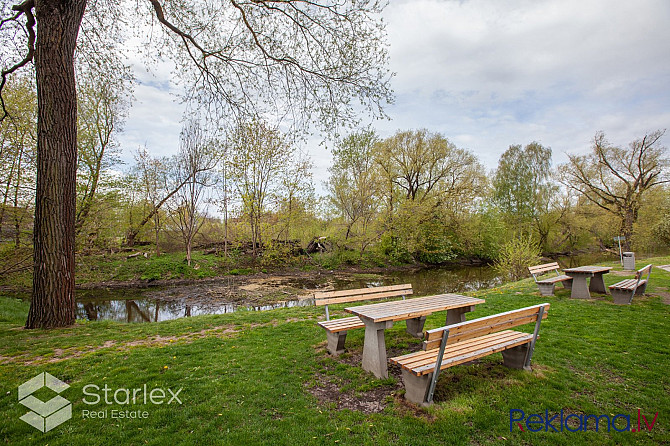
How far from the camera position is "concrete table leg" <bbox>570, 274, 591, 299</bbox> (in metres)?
7.95

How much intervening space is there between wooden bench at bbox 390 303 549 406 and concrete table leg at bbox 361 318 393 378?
0.56 meters

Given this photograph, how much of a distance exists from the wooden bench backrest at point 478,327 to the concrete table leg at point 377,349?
736 mm

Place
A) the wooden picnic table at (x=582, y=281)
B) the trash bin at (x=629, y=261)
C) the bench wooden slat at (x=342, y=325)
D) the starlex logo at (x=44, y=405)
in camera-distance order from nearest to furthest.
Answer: the starlex logo at (x=44, y=405), the bench wooden slat at (x=342, y=325), the wooden picnic table at (x=582, y=281), the trash bin at (x=629, y=261)

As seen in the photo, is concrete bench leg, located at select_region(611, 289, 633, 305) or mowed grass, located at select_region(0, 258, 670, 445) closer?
mowed grass, located at select_region(0, 258, 670, 445)

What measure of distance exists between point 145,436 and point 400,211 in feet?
65.7

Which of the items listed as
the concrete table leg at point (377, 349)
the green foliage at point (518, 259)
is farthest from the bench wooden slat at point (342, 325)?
the green foliage at point (518, 259)

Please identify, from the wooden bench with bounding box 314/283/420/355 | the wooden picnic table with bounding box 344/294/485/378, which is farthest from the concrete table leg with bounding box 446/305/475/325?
the wooden bench with bounding box 314/283/420/355

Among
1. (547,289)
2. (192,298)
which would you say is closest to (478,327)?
(547,289)

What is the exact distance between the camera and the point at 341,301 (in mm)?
5535

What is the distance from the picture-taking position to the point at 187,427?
2717 millimetres

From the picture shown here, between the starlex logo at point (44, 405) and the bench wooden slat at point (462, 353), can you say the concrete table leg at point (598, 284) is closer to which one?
the bench wooden slat at point (462, 353)

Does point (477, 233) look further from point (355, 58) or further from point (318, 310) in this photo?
point (355, 58)

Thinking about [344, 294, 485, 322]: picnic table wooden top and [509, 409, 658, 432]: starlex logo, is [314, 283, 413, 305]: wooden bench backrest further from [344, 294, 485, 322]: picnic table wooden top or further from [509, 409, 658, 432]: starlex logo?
[509, 409, 658, 432]: starlex logo

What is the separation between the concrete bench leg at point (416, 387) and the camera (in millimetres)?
3002
